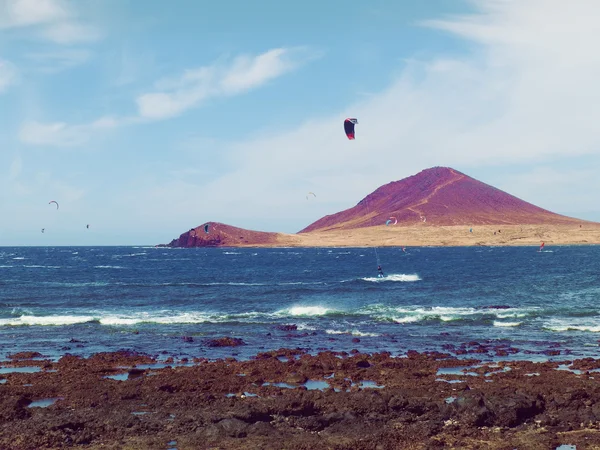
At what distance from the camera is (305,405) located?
15727 millimetres

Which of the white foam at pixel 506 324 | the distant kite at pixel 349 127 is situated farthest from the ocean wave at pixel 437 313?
the distant kite at pixel 349 127

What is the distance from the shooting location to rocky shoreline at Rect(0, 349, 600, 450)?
13508 millimetres

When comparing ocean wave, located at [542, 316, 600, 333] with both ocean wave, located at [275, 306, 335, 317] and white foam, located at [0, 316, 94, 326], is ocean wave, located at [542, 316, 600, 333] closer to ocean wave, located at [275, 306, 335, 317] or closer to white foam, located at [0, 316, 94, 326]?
ocean wave, located at [275, 306, 335, 317]

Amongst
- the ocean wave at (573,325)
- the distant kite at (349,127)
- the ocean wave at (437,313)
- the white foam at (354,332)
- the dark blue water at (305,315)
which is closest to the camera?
the dark blue water at (305,315)

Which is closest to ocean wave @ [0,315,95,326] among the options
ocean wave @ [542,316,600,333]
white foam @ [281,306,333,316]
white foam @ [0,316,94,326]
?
white foam @ [0,316,94,326]

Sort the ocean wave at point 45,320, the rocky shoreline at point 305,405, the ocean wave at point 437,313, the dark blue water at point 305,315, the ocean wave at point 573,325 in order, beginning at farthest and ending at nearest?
the ocean wave at point 437,313, the ocean wave at point 45,320, the ocean wave at point 573,325, the dark blue water at point 305,315, the rocky shoreline at point 305,405

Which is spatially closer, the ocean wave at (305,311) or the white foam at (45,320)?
the white foam at (45,320)

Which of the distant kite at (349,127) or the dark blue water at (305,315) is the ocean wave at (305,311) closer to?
the dark blue water at (305,315)

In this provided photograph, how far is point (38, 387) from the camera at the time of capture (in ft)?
61.0

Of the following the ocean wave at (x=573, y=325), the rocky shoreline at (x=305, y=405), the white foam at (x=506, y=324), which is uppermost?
the rocky shoreline at (x=305, y=405)

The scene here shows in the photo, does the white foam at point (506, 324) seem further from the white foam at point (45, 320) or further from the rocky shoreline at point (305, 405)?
the white foam at point (45, 320)

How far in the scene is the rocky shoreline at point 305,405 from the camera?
13508mm

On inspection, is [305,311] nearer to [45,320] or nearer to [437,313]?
[437,313]

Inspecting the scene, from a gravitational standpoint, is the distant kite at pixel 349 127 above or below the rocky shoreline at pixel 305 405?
above
